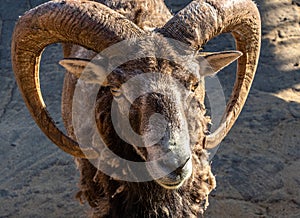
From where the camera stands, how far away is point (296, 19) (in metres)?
8.41

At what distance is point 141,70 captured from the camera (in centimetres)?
359

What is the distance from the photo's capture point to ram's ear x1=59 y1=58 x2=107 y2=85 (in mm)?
3818

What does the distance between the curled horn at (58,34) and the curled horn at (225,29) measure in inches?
11.1

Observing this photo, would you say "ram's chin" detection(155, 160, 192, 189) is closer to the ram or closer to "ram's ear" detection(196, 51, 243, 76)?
the ram

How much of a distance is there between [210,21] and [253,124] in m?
3.03

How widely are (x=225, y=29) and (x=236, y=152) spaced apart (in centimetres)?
235

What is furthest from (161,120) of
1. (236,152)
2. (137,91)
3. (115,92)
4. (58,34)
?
(236,152)

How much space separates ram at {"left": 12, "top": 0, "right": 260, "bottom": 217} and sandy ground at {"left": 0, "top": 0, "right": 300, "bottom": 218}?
126 centimetres

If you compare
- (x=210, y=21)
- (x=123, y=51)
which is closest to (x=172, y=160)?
(x=123, y=51)

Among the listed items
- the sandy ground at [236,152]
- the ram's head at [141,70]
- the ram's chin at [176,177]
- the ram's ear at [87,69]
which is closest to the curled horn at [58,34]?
the ram's head at [141,70]

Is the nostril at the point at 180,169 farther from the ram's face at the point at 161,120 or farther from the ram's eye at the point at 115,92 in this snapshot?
A: the ram's eye at the point at 115,92

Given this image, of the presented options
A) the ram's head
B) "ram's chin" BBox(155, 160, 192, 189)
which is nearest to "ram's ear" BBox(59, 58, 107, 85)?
the ram's head

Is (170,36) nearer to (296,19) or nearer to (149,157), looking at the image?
(149,157)

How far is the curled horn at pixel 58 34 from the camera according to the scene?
369 centimetres
